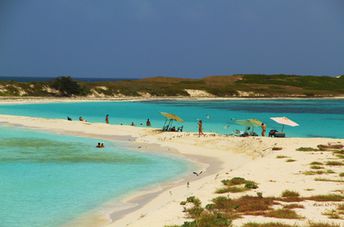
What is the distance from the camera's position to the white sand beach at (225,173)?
17.6 m

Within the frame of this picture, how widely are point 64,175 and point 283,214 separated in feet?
53.1

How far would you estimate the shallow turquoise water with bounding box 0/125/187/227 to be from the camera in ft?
65.4

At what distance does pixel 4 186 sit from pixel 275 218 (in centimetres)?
1539

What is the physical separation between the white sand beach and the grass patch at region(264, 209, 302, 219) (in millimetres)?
304

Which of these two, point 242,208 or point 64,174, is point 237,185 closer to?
point 242,208

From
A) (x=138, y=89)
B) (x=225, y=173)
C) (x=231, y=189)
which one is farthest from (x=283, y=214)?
(x=138, y=89)

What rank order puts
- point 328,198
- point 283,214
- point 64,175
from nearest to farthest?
point 283,214
point 328,198
point 64,175

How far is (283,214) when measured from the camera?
16.1 m

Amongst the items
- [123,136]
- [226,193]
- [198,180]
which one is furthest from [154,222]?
[123,136]

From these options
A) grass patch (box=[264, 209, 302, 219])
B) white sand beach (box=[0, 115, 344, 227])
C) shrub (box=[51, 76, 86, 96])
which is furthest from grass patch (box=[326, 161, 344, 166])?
shrub (box=[51, 76, 86, 96])

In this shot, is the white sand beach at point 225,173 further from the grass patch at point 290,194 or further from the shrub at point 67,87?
the shrub at point 67,87

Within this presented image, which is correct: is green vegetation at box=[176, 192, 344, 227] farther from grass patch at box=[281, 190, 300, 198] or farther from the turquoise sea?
the turquoise sea

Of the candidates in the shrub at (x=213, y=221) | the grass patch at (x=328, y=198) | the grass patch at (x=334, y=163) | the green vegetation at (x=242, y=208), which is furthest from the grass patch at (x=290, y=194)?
the grass patch at (x=334, y=163)

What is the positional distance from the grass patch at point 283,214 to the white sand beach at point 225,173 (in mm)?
304
